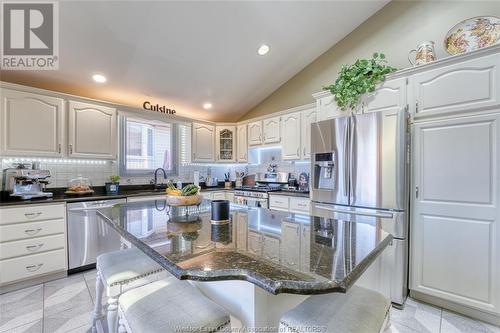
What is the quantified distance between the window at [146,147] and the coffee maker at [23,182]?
3.35 feet

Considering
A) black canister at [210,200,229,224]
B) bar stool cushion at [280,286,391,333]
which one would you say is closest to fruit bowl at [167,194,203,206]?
black canister at [210,200,229,224]

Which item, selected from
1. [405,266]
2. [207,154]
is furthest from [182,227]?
[207,154]

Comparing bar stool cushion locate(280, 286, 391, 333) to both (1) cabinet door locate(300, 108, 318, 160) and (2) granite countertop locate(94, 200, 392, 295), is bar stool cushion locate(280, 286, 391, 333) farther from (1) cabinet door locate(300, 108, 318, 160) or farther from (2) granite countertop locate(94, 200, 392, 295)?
(1) cabinet door locate(300, 108, 318, 160)

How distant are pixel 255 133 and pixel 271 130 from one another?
371 millimetres

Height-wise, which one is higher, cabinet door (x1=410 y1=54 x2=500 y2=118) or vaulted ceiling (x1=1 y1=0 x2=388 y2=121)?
vaulted ceiling (x1=1 y1=0 x2=388 y2=121)

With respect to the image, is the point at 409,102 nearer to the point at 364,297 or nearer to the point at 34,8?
the point at 364,297

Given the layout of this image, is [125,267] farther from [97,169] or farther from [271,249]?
[97,169]

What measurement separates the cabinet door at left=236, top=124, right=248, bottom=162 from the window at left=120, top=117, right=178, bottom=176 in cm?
116

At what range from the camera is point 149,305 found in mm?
955

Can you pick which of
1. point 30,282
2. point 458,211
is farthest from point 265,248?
point 30,282

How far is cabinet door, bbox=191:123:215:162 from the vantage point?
4.14 meters

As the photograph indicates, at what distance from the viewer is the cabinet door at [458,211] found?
1.81m

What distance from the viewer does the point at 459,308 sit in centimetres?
196

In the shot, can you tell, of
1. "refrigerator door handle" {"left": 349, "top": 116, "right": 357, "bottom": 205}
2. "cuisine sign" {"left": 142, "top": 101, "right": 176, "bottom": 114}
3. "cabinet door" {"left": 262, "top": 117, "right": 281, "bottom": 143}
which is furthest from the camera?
Result: "cabinet door" {"left": 262, "top": 117, "right": 281, "bottom": 143}
